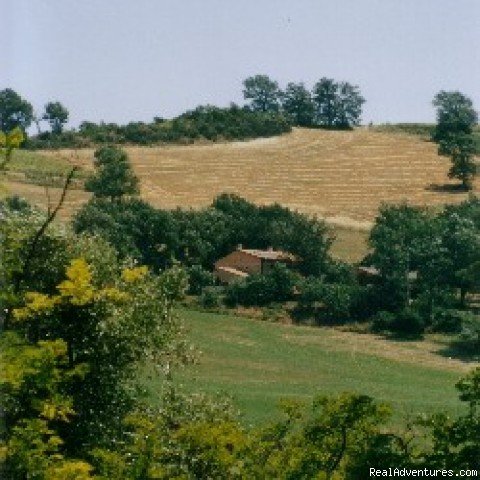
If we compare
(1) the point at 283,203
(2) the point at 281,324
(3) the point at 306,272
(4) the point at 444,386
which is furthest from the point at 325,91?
(4) the point at 444,386

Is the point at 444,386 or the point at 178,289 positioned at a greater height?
the point at 178,289

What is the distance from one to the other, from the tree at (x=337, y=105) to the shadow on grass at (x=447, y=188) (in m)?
36.5

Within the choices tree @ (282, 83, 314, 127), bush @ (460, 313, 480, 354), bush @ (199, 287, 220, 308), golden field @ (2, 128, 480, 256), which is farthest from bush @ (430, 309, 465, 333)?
tree @ (282, 83, 314, 127)

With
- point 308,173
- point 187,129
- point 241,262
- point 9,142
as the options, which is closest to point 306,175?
point 308,173

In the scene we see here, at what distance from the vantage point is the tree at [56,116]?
114125 millimetres

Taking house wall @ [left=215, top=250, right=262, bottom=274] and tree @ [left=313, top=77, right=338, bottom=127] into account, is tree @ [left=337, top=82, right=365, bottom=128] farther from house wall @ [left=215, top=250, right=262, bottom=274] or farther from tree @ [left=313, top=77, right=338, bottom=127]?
house wall @ [left=215, top=250, right=262, bottom=274]

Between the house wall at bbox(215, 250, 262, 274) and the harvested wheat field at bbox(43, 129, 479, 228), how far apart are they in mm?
14247

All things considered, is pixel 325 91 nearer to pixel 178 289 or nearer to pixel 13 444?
pixel 178 289

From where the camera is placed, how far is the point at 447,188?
97.4m

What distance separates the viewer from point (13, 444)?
949cm

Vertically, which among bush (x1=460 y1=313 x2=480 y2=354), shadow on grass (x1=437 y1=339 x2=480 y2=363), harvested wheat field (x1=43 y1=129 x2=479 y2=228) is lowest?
shadow on grass (x1=437 y1=339 x2=480 y2=363)

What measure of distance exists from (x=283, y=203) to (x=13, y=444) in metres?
80.8

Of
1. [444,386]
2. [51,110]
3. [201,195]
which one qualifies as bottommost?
[444,386]

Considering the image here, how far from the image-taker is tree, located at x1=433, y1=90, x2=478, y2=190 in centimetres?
9794
